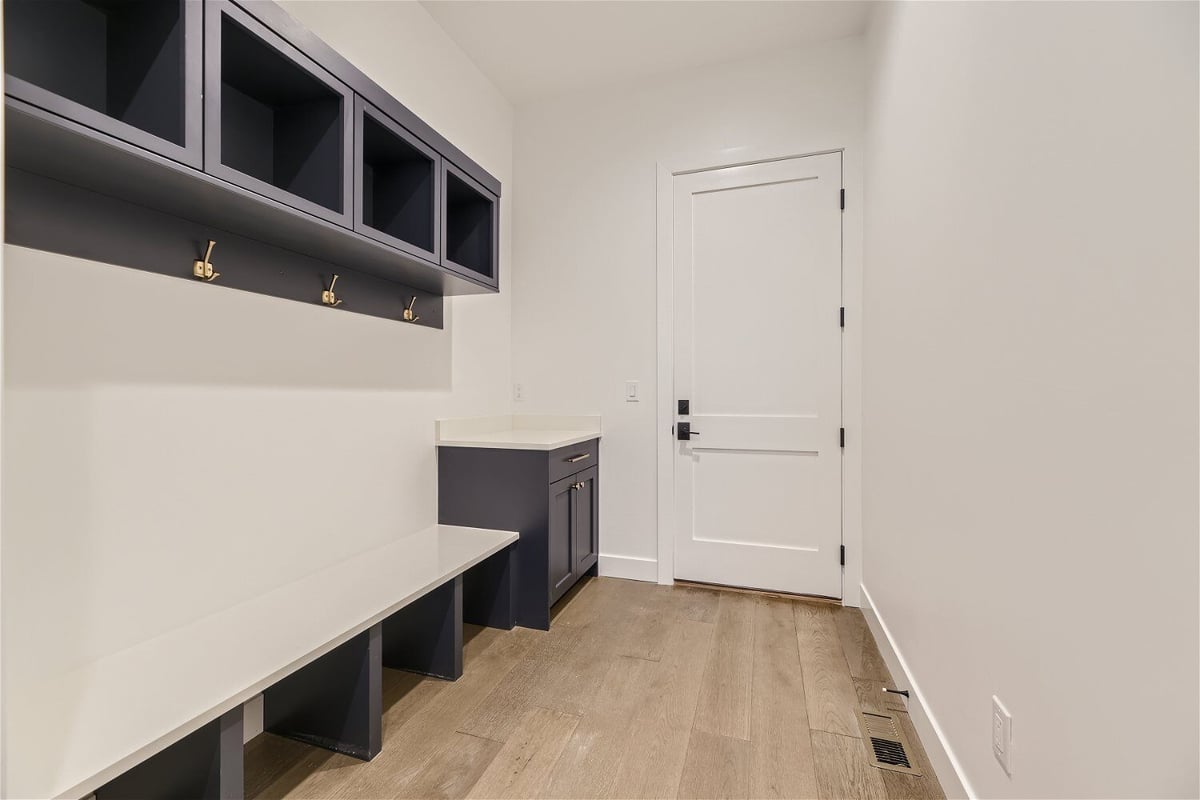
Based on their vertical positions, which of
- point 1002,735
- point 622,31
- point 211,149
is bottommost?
point 1002,735

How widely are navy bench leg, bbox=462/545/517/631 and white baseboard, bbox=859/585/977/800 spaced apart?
152cm

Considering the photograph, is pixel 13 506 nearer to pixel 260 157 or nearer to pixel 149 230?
pixel 149 230

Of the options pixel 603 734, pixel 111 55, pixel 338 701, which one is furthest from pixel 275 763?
pixel 111 55

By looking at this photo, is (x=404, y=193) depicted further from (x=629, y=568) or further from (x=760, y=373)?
(x=629, y=568)

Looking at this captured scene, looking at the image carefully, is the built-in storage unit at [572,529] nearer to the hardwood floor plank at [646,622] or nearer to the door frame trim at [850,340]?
the hardwood floor plank at [646,622]

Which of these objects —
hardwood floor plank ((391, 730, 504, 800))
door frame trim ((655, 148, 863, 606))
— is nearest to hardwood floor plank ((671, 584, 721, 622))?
door frame trim ((655, 148, 863, 606))

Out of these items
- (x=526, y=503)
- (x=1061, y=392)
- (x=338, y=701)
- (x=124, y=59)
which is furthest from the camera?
(x=526, y=503)

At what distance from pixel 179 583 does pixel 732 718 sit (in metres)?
1.65

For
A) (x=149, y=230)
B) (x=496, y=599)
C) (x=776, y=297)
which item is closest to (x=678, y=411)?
(x=776, y=297)

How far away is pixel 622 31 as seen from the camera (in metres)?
2.70

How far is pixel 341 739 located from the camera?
5.21 ft

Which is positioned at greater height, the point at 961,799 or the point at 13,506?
the point at 13,506

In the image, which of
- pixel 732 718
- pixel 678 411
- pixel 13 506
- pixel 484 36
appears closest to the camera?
pixel 13 506

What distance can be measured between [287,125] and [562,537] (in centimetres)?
191
